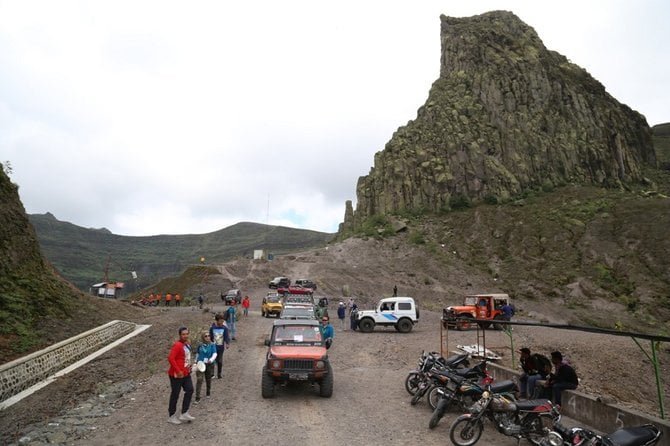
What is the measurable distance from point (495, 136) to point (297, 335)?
278 ft

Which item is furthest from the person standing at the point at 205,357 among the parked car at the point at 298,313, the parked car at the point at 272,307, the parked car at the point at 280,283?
the parked car at the point at 280,283

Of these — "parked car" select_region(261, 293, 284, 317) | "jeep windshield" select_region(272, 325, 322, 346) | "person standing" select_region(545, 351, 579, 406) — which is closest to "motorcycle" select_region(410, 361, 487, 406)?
"person standing" select_region(545, 351, 579, 406)

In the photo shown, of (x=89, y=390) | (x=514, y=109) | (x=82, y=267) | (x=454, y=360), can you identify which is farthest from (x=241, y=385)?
(x=82, y=267)

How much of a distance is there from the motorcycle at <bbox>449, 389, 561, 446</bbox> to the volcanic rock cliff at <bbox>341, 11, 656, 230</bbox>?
75554 millimetres

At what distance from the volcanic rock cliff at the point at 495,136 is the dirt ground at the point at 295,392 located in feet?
193

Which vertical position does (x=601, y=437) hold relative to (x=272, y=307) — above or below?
below

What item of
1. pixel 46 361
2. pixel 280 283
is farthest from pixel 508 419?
pixel 280 283

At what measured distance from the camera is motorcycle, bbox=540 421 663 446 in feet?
19.2

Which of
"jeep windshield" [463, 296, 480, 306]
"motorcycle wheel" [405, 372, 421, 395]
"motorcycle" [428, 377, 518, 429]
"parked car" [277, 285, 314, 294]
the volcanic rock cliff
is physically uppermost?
the volcanic rock cliff

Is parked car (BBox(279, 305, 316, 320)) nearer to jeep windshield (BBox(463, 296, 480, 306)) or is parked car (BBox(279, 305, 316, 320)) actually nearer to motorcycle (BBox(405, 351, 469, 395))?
motorcycle (BBox(405, 351, 469, 395))

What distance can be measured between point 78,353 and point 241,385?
827 centimetres

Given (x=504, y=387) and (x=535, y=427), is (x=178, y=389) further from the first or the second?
(x=535, y=427)

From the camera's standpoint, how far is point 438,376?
30.6ft

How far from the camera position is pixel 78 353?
16078 millimetres
